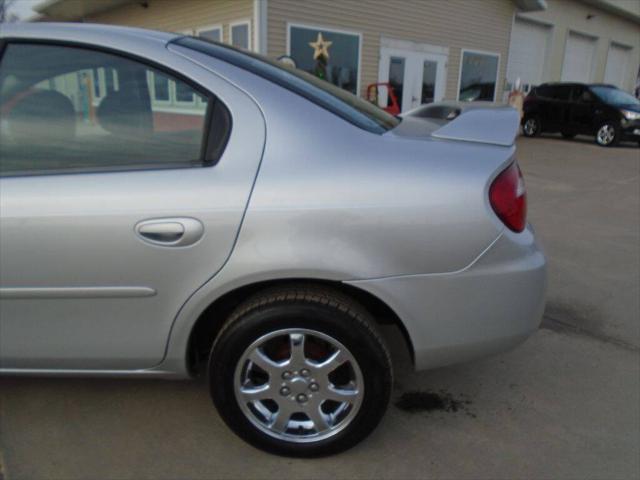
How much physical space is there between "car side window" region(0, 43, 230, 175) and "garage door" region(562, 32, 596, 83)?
20.5 metres

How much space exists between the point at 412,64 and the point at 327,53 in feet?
10.1

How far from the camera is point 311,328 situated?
181 cm

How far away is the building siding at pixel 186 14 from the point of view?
Answer: 1002 centimetres

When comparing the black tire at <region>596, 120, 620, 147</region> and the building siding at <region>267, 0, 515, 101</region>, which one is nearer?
the building siding at <region>267, 0, 515, 101</region>

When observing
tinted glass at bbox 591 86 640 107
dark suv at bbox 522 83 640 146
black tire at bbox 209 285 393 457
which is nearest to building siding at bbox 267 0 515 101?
dark suv at bbox 522 83 640 146

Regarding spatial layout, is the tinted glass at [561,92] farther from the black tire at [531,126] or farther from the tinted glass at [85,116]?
the tinted glass at [85,116]

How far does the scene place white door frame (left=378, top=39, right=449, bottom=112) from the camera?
38.9ft

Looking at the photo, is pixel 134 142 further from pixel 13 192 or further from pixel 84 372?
pixel 84 372

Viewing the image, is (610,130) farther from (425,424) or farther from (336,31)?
(425,424)

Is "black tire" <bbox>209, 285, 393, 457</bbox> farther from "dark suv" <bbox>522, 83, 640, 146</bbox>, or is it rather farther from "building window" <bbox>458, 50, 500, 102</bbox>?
"building window" <bbox>458, 50, 500, 102</bbox>

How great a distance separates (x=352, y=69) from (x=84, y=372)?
10.5 m

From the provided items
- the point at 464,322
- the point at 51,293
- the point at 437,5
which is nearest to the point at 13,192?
the point at 51,293

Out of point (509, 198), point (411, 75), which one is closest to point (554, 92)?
point (411, 75)

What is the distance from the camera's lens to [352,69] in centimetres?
1131
